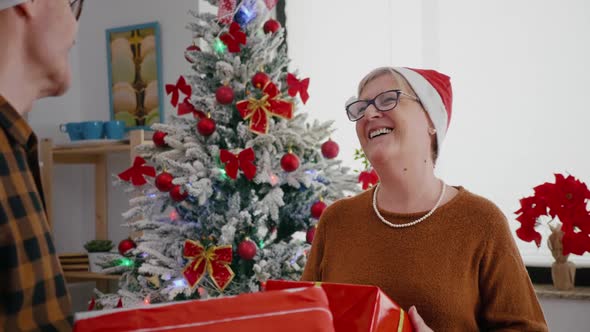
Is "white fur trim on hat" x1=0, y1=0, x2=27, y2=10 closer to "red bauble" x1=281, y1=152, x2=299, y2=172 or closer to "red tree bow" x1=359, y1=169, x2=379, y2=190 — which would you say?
"red bauble" x1=281, y1=152, x2=299, y2=172

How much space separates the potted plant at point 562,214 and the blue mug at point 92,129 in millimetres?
2357

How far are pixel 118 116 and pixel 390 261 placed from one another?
297 cm

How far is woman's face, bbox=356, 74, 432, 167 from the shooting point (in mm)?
1442

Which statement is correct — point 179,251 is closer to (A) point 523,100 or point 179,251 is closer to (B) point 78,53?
(A) point 523,100

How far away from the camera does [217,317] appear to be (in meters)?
0.75

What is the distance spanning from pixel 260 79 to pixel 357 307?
1521mm

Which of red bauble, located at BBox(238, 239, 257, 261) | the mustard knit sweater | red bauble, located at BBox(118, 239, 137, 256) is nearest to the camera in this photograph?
the mustard knit sweater

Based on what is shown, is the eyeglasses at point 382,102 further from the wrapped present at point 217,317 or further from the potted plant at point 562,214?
the potted plant at point 562,214

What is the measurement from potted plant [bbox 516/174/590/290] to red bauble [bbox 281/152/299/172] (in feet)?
3.29

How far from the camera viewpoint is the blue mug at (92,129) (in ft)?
12.2

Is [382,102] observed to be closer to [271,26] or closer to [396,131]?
[396,131]

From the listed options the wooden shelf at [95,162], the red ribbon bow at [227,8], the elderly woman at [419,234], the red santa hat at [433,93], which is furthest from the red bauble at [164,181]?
the red santa hat at [433,93]

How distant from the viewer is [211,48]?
2.55m

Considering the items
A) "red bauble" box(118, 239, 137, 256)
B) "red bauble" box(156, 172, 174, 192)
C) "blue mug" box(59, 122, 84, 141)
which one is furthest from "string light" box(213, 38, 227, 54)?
"blue mug" box(59, 122, 84, 141)
